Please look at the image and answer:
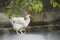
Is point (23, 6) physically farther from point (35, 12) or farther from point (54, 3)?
point (54, 3)

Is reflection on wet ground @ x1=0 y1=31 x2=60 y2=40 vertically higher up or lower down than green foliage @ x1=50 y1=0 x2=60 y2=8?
lower down

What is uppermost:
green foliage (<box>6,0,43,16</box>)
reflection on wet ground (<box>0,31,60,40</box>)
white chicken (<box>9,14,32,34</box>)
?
green foliage (<box>6,0,43,16</box>)

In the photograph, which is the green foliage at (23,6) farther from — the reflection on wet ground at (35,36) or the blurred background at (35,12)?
the reflection on wet ground at (35,36)

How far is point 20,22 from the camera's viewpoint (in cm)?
210

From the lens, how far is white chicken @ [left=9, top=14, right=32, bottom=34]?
2102 millimetres

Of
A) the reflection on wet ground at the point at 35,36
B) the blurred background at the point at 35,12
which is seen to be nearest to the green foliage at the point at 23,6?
the blurred background at the point at 35,12

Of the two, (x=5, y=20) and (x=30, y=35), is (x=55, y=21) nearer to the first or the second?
(x=30, y=35)

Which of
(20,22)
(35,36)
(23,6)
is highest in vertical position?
(23,6)

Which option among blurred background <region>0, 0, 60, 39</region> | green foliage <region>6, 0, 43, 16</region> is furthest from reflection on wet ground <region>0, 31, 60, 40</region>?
green foliage <region>6, 0, 43, 16</region>

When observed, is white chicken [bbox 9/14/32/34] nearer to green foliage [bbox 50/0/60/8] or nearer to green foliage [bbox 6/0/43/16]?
green foliage [bbox 6/0/43/16]

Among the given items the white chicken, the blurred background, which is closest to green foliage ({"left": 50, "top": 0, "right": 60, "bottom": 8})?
the blurred background

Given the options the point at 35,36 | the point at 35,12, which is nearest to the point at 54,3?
the point at 35,12

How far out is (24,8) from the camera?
7.01 ft

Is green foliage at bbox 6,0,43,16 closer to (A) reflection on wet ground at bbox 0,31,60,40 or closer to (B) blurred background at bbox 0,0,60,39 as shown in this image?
(B) blurred background at bbox 0,0,60,39
